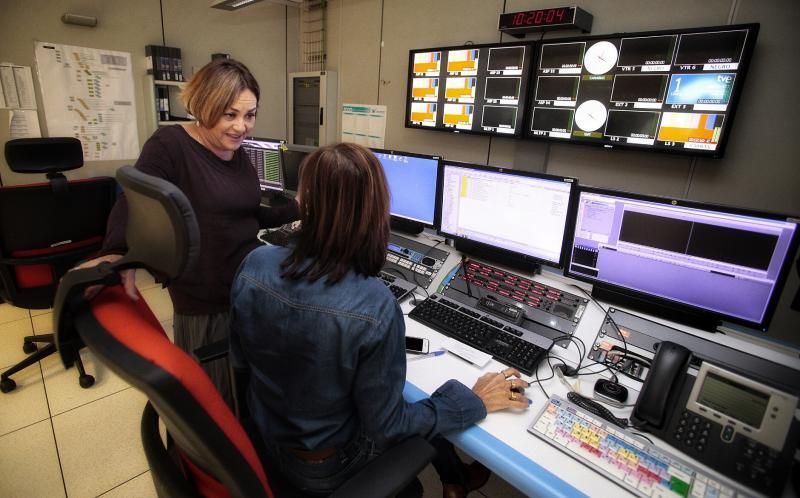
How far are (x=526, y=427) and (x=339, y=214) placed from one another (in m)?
0.70

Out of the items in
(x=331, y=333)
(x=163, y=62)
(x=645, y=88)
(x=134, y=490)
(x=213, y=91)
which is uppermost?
(x=163, y=62)

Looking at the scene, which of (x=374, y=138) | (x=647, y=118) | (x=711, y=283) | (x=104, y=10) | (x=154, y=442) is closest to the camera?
(x=154, y=442)

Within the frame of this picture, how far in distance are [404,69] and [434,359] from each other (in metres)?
2.68

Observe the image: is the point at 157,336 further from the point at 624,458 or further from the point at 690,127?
the point at 690,127

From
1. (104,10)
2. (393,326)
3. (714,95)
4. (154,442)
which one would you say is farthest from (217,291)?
(104,10)

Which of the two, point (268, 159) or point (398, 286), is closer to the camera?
point (398, 286)

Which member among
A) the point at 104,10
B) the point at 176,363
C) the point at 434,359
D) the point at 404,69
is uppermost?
the point at 104,10

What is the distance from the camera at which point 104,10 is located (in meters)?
2.97

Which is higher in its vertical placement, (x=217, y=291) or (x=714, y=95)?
(x=714, y=95)

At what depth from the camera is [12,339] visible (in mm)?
2461

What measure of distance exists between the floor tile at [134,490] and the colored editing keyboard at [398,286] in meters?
1.22

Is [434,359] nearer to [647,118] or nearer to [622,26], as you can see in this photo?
[647,118]

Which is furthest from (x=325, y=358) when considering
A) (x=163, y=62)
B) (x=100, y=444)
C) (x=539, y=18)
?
(x=163, y=62)

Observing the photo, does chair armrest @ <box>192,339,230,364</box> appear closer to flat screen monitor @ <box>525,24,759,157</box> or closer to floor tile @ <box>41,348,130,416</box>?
floor tile @ <box>41,348,130,416</box>
